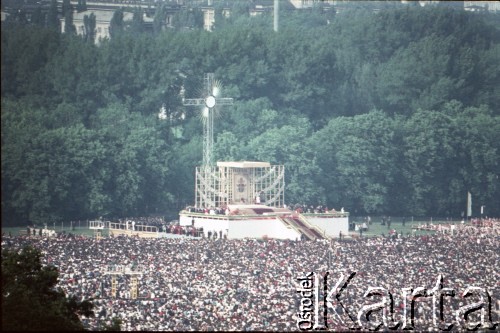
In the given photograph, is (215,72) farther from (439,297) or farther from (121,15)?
(439,297)

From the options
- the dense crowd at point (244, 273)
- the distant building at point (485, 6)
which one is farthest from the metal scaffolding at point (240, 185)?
the distant building at point (485, 6)

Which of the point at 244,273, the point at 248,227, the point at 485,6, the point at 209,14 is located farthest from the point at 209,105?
the point at 485,6

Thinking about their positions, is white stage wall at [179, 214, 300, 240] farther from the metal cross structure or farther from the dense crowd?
the metal cross structure

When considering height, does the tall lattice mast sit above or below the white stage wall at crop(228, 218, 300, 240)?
above

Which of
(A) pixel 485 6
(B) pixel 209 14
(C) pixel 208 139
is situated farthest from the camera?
(A) pixel 485 6

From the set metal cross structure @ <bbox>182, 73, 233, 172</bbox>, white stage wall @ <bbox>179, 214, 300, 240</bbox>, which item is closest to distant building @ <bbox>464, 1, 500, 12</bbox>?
metal cross structure @ <bbox>182, 73, 233, 172</bbox>

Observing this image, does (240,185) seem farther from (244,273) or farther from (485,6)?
(485,6)
